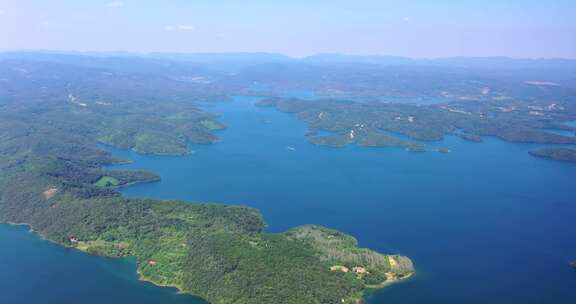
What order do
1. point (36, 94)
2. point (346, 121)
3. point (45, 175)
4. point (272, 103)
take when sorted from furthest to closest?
point (272, 103) < point (36, 94) < point (346, 121) < point (45, 175)

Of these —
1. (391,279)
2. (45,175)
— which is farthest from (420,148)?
(45,175)

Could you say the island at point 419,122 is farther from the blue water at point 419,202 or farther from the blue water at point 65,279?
the blue water at point 65,279

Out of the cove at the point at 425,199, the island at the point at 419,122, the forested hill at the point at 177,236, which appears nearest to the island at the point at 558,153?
the cove at the point at 425,199

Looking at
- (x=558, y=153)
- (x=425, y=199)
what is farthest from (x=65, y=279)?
(x=558, y=153)

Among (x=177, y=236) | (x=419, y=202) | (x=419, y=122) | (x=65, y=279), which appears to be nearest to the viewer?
(x=65, y=279)

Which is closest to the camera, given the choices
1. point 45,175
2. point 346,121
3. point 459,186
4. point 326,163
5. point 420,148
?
point 45,175

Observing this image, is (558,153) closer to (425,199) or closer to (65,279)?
(425,199)

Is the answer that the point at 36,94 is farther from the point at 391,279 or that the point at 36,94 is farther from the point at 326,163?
the point at 391,279
